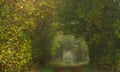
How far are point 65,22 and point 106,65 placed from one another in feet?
23.9

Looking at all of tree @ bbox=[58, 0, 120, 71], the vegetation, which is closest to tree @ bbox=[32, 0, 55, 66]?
the vegetation

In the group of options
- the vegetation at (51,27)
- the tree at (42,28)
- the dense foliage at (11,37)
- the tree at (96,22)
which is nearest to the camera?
the dense foliage at (11,37)

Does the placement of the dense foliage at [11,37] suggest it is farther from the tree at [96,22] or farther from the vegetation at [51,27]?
the tree at [96,22]

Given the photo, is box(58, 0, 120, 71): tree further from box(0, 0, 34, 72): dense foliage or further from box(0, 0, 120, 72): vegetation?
box(0, 0, 34, 72): dense foliage

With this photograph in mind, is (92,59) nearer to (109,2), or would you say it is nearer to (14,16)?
(109,2)

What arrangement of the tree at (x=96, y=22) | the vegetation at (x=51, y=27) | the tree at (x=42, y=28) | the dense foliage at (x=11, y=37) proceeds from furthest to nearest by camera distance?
1. the tree at (x=96, y=22)
2. the tree at (x=42, y=28)
3. the vegetation at (x=51, y=27)
4. the dense foliage at (x=11, y=37)

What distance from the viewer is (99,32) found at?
Answer: 34.9m

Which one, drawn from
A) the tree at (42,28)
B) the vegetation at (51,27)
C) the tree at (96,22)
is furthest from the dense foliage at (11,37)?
the tree at (96,22)

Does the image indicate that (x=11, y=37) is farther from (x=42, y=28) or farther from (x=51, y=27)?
(x=51, y=27)

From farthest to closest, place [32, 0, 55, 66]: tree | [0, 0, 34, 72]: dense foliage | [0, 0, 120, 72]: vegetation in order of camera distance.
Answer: [32, 0, 55, 66]: tree
[0, 0, 120, 72]: vegetation
[0, 0, 34, 72]: dense foliage

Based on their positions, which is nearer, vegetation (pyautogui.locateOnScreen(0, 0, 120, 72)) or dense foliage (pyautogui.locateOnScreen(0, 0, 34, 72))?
dense foliage (pyautogui.locateOnScreen(0, 0, 34, 72))

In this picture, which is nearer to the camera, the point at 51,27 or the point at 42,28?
the point at 42,28

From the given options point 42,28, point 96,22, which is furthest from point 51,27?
point 96,22

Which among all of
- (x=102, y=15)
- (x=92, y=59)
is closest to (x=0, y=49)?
(x=102, y=15)
